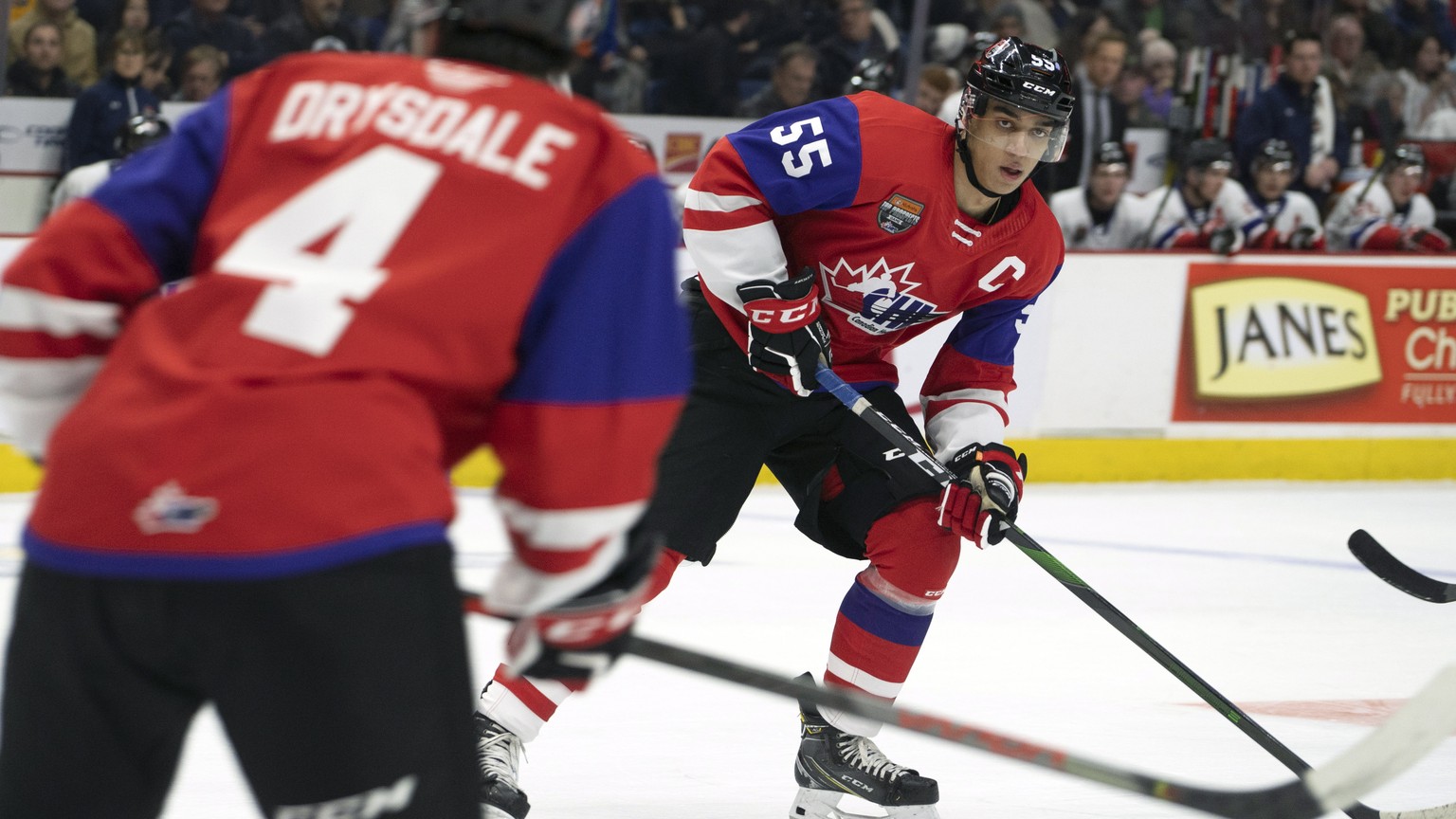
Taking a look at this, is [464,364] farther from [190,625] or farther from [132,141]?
[132,141]

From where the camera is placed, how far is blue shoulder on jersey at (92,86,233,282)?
1.29 metres

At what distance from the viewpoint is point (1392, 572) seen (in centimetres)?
299

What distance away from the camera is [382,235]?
1.25 metres

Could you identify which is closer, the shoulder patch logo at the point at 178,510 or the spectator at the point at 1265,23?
the shoulder patch logo at the point at 178,510

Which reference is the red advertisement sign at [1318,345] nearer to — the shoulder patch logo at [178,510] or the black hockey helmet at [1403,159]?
the black hockey helmet at [1403,159]

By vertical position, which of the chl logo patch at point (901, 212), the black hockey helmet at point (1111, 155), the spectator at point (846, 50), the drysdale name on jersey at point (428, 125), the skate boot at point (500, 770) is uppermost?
the drysdale name on jersey at point (428, 125)

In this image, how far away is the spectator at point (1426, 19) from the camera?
28.4 feet

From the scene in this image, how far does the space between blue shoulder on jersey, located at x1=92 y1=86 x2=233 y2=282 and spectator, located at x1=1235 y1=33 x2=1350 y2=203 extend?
665 cm

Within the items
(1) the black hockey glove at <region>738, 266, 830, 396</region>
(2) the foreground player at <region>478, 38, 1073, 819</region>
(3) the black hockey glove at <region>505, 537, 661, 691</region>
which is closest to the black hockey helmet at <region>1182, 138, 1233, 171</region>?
(2) the foreground player at <region>478, 38, 1073, 819</region>

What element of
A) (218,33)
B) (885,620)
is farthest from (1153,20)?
(885,620)

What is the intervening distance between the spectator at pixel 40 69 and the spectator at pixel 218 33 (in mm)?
387

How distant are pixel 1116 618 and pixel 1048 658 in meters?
1.15

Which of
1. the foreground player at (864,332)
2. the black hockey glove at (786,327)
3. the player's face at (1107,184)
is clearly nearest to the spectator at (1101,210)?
the player's face at (1107,184)

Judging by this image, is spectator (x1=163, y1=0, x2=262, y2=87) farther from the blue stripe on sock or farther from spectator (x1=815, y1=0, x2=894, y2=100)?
the blue stripe on sock
